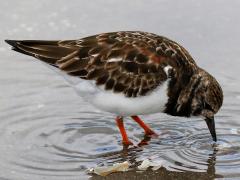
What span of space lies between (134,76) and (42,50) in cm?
94

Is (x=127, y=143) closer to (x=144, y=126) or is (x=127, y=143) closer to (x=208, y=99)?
(x=144, y=126)

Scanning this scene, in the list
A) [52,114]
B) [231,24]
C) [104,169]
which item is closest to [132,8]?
[231,24]

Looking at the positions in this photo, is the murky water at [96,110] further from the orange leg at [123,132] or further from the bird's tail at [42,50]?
the bird's tail at [42,50]

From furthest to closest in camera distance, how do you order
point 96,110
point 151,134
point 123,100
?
1. point 96,110
2. point 151,134
3. point 123,100

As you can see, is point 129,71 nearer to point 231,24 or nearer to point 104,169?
point 104,169

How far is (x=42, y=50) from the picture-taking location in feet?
20.1

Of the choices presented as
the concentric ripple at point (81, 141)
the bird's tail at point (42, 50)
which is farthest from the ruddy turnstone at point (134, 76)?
the concentric ripple at point (81, 141)

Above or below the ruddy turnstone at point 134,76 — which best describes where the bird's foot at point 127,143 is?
below

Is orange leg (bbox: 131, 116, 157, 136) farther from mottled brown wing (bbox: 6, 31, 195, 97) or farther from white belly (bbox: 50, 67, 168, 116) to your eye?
mottled brown wing (bbox: 6, 31, 195, 97)

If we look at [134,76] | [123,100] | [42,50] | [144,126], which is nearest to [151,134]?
[144,126]

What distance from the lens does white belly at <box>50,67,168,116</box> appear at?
231 inches

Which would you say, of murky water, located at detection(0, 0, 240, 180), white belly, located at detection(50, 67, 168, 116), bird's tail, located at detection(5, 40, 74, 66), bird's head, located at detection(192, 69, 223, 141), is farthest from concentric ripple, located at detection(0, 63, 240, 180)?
bird's tail, located at detection(5, 40, 74, 66)

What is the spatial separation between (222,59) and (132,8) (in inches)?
69.8

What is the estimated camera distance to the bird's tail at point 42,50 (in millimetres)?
6086
